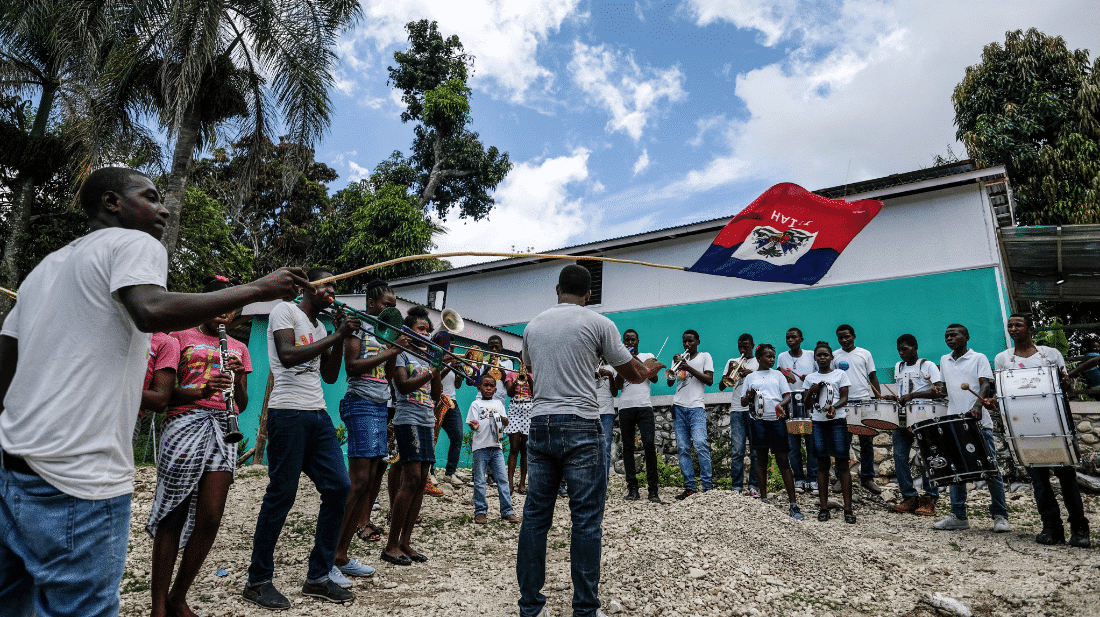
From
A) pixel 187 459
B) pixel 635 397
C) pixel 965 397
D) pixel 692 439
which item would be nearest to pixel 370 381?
pixel 187 459

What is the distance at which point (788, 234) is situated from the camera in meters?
5.92

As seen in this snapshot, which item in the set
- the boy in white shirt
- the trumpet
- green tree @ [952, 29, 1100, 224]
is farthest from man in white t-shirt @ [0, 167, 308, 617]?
green tree @ [952, 29, 1100, 224]

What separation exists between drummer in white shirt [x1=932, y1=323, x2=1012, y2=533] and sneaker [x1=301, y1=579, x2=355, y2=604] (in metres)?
6.19

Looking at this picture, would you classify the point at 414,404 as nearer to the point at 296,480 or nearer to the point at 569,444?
the point at 296,480

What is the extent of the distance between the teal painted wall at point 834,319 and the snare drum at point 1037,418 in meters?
6.03

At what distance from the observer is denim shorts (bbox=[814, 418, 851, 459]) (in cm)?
770

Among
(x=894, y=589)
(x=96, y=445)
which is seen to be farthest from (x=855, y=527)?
(x=96, y=445)

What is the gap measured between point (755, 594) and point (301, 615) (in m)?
3.10

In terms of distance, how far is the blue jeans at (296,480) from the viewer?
4207 mm

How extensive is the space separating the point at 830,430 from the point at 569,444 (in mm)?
4981

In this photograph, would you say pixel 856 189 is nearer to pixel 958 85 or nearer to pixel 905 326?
pixel 905 326

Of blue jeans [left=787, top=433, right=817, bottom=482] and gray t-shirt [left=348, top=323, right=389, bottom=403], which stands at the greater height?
gray t-shirt [left=348, top=323, right=389, bottom=403]

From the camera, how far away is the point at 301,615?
4129 millimetres

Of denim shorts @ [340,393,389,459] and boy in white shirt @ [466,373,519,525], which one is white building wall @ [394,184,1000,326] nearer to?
boy in white shirt @ [466,373,519,525]
